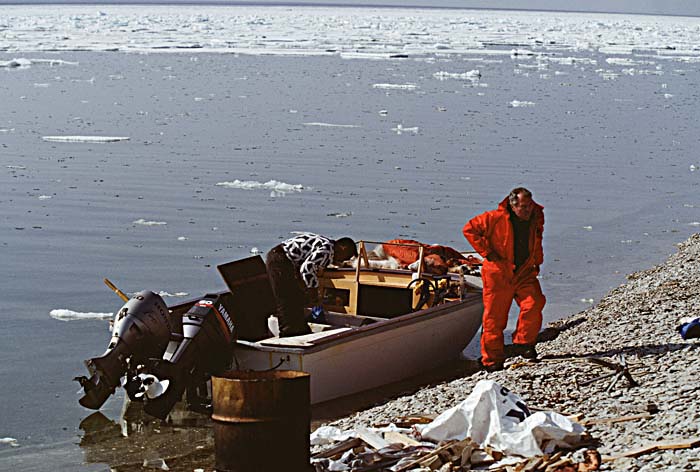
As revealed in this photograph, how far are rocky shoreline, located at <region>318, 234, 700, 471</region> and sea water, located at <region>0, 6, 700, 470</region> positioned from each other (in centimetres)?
137

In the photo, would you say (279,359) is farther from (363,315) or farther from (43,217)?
(43,217)

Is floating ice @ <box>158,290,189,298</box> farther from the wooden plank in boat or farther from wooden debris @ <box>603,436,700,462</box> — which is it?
wooden debris @ <box>603,436,700,462</box>

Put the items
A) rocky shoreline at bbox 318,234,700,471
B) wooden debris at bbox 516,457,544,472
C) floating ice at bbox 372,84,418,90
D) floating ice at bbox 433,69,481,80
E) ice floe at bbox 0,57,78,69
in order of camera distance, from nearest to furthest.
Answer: wooden debris at bbox 516,457,544,472 < rocky shoreline at bbox 318,234,700,471 < floating ice at bbox 372,84,418,90 < floating ice at bbox 433,69,481,80 < ice floe at bbox 0,57,78,69

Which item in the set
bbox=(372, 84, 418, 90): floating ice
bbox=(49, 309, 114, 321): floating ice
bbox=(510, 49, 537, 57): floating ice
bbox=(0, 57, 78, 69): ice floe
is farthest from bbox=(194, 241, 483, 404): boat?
bbox=(510, 49, 537, 57): floating ice

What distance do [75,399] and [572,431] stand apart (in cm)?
452

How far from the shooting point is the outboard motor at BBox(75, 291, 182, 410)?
820 cm

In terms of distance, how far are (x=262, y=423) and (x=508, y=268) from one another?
3.65 m

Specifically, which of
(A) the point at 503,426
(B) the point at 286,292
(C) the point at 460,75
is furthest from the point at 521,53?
(A) the point at 503,426

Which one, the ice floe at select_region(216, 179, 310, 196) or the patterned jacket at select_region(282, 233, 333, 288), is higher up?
the ice floe at select_region(216, 179, 310, 196)

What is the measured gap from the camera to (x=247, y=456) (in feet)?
18.8

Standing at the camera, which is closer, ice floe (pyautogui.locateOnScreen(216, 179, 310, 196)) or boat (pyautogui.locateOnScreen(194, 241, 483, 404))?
boat (pyautogui.locateOnScreen(194, 241, 483, 404))

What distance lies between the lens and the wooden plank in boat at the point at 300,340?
345 inches

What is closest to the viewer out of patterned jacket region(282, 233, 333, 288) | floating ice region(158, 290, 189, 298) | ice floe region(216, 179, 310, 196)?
patterned jacket region(282, 233, 333, 288)

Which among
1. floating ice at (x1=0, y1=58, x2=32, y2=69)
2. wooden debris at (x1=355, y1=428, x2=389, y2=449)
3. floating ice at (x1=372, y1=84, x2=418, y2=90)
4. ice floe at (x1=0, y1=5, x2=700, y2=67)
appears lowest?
wooden debris at (x1=355, y1=428, x2=389, y2=449)
